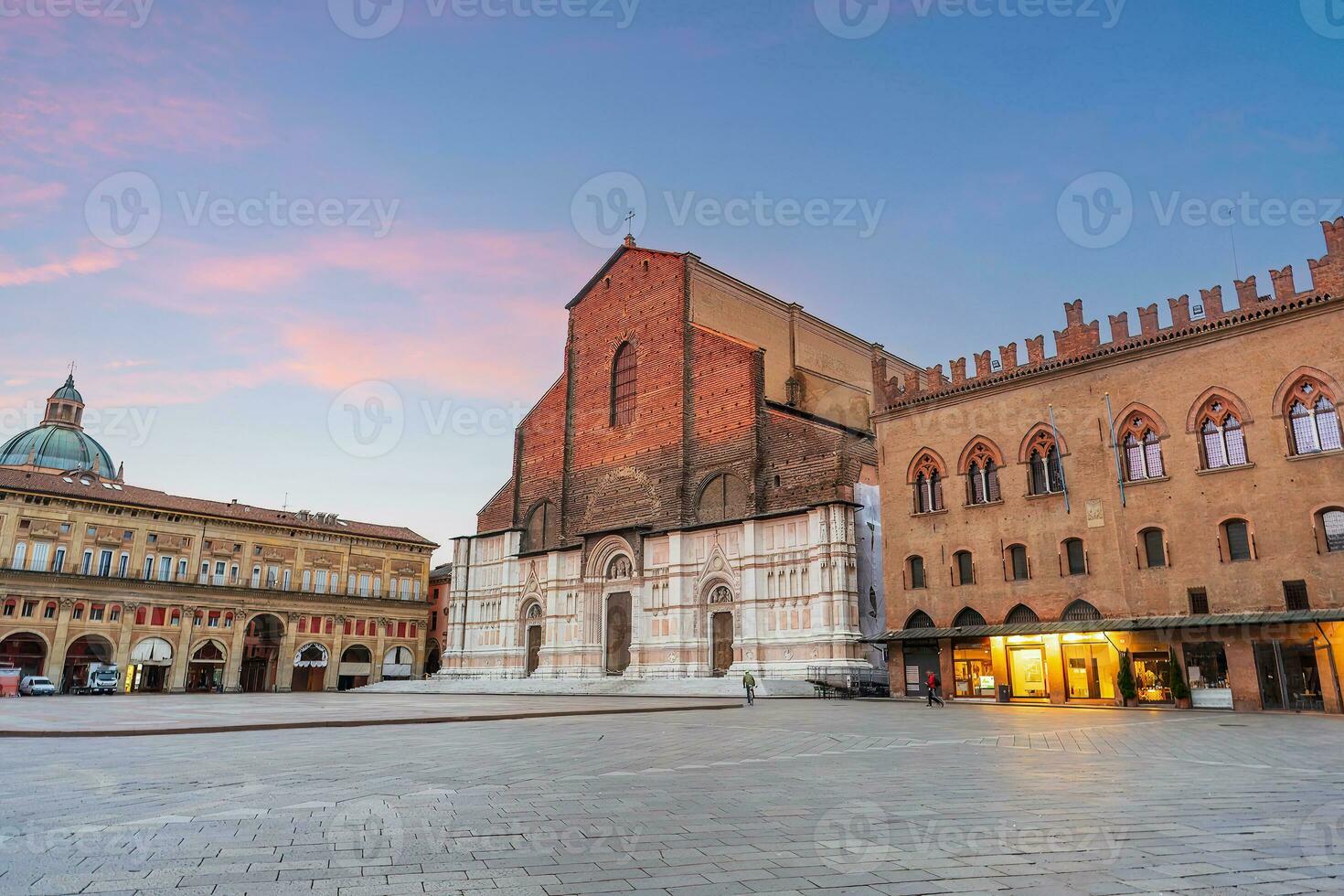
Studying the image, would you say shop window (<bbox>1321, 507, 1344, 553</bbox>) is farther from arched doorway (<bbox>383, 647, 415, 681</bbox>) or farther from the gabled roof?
arched doorway (<bbox>383, 647, 415, 681</bbox>)

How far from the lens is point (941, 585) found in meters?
31.6

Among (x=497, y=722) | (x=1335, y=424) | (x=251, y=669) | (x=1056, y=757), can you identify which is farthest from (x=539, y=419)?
(x=1056, y=757)

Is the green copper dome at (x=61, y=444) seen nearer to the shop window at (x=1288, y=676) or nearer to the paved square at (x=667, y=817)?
the paved square at (x=667, y=817)

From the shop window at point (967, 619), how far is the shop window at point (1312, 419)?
35.9 feet

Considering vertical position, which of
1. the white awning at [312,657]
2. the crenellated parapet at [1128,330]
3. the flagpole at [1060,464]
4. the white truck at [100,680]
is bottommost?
A: the white truck at [100,680]

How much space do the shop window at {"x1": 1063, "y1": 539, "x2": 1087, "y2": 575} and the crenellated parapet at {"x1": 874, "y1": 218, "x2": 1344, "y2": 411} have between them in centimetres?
611

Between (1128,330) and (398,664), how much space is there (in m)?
55.8

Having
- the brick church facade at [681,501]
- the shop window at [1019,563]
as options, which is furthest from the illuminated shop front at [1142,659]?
the brick church facade at [681,501]

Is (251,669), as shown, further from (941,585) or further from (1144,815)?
(1144,815)

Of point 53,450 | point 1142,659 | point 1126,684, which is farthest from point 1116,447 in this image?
point 53,450

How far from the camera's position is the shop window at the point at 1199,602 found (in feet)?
A: 83.7

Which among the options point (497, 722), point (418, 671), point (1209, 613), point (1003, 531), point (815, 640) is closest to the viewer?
point (497, 722)

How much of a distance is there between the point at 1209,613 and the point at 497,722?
2064 centimetres

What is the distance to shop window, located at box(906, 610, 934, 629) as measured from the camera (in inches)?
1257
